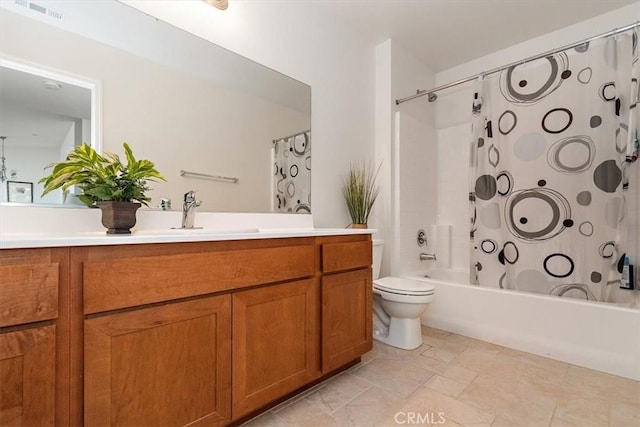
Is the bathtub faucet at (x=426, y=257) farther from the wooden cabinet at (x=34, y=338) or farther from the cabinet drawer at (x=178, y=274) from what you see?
the wooden cabinet at (x=34, y=338)

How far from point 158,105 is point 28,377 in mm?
1164

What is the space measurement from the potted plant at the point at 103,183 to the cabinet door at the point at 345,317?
92 centimetres

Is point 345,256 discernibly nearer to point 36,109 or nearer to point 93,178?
point 93,178

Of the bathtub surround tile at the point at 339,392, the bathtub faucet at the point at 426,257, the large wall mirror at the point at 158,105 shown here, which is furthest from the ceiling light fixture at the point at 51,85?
the bathtub faucet at the point at 426,257

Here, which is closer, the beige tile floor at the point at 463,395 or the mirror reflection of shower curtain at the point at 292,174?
the beige tile floor at the point at 463,395

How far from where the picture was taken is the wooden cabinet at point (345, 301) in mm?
1530

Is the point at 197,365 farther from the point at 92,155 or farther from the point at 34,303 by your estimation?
the point at 92,155

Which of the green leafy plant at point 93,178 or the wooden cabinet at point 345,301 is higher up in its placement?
the green leafy plant at point 93,178

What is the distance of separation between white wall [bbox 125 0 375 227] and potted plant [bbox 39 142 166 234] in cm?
83

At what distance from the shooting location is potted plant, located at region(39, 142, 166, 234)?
3.53 ft

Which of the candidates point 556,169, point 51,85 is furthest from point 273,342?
point 556,169

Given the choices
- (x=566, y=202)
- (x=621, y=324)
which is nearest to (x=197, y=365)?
(x=621, y=324)

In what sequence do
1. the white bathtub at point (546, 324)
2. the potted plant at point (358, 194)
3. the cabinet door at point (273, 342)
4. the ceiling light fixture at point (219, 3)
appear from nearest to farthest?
the cabinet door at point (273, 342) < the ceiling light fixture at point (219, 3) < the white bathtub at point (546, 324) < the potted plant at point (358, 194)

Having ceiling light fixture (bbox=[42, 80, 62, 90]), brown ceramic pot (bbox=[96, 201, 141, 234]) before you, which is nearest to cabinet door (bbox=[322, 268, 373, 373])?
brown ceramic pot (bbox=[96, 201, 141, 234])
